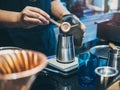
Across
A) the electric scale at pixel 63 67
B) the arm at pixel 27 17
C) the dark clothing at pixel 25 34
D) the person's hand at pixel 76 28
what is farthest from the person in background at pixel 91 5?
the electric scale at pixel 63 67

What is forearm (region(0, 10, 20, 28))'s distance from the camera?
1181 mm

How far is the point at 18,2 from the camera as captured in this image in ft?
4.64

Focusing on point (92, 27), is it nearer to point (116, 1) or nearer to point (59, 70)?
point (116, 1)

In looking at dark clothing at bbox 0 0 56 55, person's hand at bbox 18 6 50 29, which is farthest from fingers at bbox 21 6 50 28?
dark clothing at bbox 0 0 56 55

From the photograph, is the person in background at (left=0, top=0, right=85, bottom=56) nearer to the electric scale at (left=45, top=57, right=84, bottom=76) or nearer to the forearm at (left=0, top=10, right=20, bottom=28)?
the forearm at (left=0, top=10, right=20, bottom=28)

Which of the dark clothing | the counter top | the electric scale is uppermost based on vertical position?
the dark clothing

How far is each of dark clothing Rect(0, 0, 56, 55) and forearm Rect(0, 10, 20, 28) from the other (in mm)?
178

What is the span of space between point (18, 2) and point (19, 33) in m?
0.19

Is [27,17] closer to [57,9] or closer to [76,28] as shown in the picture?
[76,28]

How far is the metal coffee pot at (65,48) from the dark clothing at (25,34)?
423mm

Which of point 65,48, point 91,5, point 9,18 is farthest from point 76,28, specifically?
point 91,5

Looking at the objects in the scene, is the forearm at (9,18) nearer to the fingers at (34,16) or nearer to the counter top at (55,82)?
the fingers at (34,16)

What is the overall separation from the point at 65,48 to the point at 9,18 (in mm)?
355

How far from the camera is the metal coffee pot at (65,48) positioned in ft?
3.54
